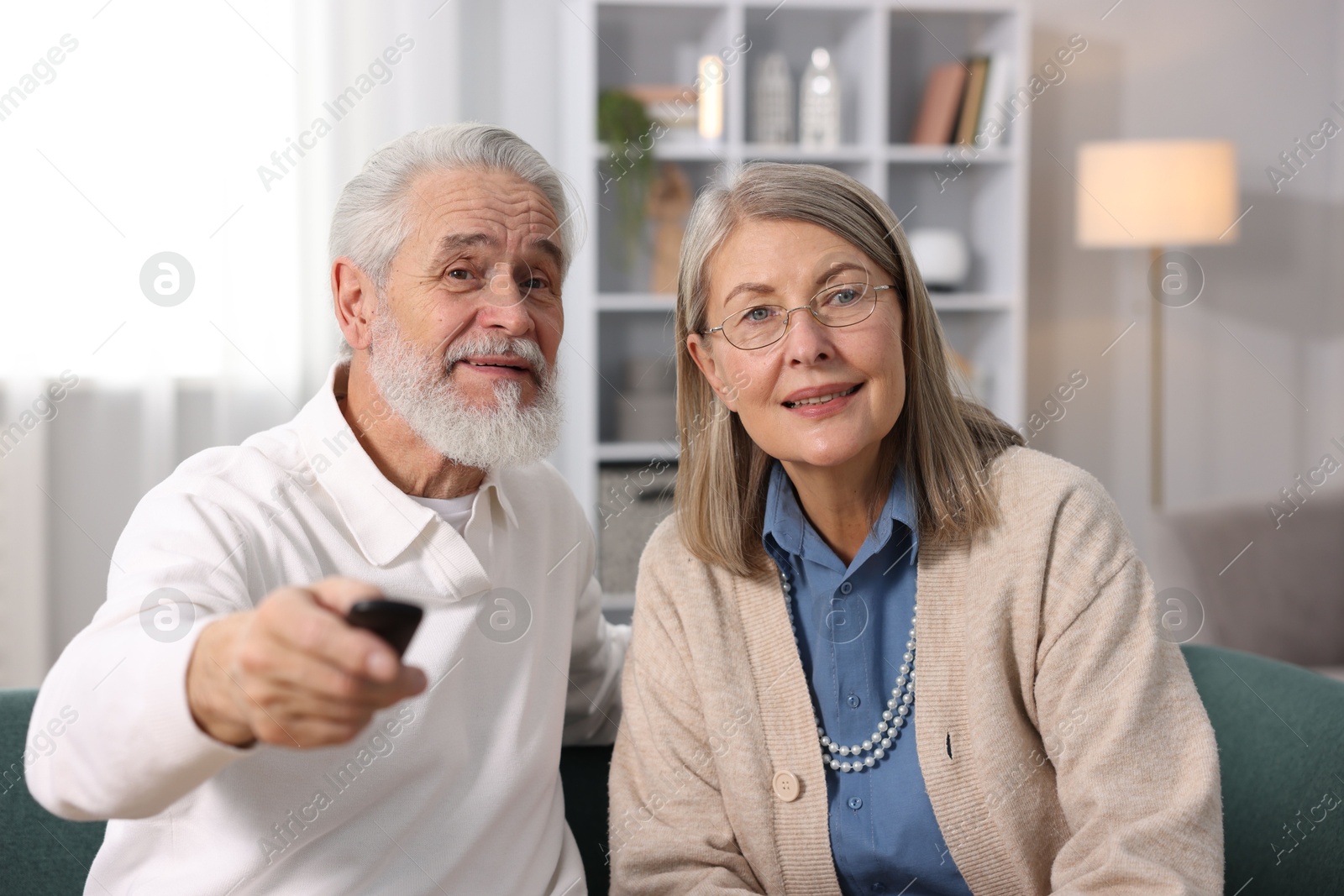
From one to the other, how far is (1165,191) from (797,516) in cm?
272

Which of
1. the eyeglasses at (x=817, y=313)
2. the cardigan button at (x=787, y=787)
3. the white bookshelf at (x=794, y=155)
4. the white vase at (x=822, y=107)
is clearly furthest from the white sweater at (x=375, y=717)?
the white vase at (x=822, y=107)

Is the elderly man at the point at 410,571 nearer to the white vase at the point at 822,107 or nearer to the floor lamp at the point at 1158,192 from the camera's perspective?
the white vase at the point at 822,107

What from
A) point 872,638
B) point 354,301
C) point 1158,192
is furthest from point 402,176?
point 1158,192

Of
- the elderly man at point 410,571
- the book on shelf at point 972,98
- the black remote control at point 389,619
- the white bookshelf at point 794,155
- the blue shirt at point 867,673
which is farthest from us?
the book on shelf at point 972,98

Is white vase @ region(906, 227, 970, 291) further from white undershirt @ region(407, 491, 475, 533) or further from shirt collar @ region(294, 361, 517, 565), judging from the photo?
shirt collar @ region(294, 361, 517, 565)

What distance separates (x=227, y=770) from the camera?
1.13 metres

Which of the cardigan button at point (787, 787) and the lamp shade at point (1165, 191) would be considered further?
the lamp shade at point (1165, 191)

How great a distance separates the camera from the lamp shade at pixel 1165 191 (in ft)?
11.4

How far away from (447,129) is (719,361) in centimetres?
47

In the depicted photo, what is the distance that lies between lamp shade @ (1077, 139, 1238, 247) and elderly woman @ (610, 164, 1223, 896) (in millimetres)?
2487

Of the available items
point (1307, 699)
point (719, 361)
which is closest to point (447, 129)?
point (719, 361)

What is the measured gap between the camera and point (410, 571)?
127 cm

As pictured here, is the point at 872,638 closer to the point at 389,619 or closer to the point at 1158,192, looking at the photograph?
the point at 389,619

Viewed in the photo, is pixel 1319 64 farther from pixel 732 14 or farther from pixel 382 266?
pixel 382 266
